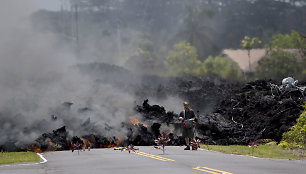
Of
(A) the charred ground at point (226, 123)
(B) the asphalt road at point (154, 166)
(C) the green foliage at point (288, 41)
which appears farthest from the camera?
(C) the green foliage at point (288, 41)

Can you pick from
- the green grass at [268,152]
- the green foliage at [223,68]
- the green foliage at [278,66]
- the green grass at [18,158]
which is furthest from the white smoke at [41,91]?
the green foliage at [223,68]

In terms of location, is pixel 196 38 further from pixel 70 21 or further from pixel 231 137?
pixel 231 137

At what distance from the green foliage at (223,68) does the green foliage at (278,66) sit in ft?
20.7

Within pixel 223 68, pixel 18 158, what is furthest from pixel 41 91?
pixel 223 68

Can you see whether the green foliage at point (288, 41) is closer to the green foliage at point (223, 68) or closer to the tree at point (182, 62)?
the green foliage at point (223, 68)

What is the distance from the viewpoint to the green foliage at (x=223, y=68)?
7881 centimetres

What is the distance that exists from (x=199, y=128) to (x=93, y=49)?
62724 millimetres

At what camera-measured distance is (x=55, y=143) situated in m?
22.5

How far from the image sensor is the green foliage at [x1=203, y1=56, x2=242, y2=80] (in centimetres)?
7881

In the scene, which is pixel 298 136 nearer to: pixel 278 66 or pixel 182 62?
pixel 278 66

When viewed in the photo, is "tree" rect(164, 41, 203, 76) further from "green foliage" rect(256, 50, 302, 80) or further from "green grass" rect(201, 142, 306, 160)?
"green grass" rect(201, 142, 306, 160)

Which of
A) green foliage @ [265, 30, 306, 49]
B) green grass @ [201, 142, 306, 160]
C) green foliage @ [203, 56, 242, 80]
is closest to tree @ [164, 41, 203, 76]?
green foliage @ [203, 56, 242, 80]

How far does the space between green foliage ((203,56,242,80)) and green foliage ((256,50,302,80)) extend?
6.32m

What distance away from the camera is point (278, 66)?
235ft
